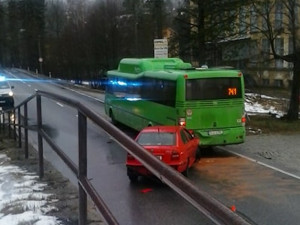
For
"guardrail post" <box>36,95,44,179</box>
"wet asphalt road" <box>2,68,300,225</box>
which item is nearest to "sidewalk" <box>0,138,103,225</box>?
"guardrail post" <box>36,95,44,179</box>

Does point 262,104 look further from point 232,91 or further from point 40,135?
point 40,135

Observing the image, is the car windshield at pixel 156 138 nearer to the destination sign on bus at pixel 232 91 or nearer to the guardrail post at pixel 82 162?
the destination sign on bus at pixel 232 91

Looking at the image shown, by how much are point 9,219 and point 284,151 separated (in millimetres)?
15579

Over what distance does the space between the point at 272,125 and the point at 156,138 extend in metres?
15.5

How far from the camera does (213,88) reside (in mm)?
18625

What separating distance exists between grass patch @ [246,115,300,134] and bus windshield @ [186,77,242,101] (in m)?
7.70

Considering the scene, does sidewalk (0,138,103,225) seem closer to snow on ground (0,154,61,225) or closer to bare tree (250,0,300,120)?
snow on ground (0,154,61,225)

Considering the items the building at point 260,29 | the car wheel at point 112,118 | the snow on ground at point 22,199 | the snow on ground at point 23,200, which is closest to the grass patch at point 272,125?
the building at point 260,29

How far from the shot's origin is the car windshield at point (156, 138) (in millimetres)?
13750

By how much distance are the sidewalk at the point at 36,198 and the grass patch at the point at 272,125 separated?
1917cm

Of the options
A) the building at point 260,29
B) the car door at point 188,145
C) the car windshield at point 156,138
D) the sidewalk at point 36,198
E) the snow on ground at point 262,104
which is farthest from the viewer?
the snow on ground at point 262,104

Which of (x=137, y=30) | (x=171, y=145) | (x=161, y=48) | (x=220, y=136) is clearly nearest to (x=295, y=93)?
(x=161, y=48)

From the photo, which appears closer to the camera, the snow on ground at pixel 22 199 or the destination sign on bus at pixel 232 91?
the snow on ground at pixel 22 199

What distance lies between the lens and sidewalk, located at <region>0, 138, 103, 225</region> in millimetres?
5211
